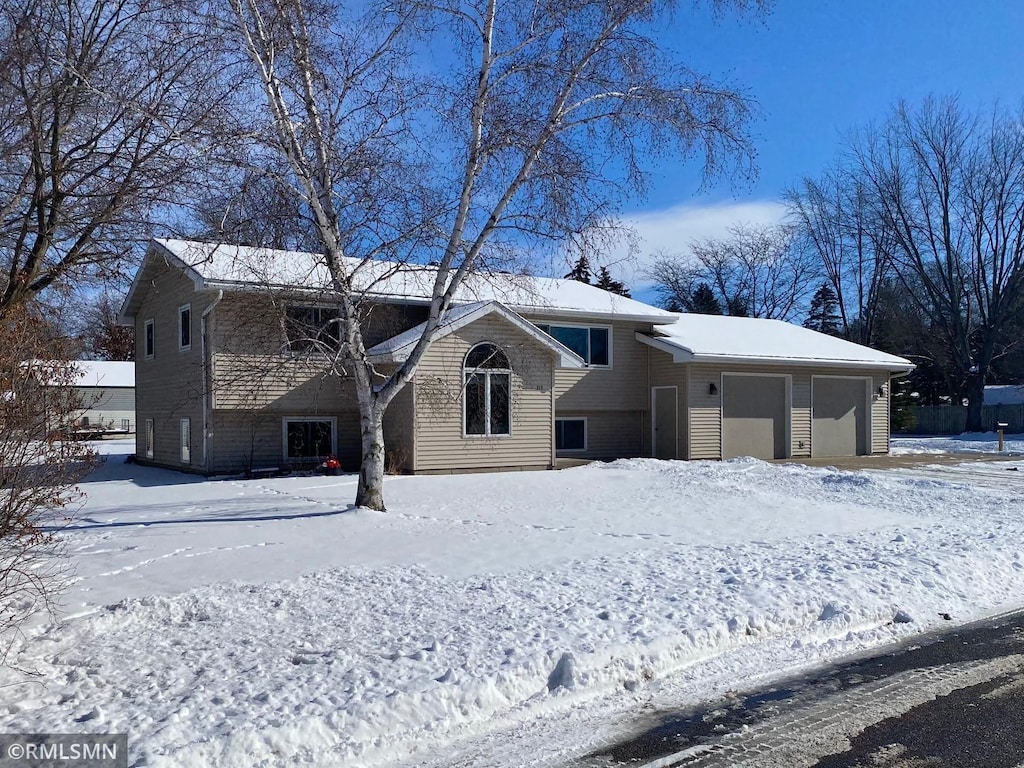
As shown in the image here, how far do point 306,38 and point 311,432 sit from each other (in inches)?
440

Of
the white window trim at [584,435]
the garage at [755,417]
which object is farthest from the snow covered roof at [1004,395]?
the white window trim at [584,435]

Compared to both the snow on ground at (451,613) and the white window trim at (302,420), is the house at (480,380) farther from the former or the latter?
the snow on ground at (451,613)

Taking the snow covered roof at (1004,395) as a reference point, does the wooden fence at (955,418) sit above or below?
below

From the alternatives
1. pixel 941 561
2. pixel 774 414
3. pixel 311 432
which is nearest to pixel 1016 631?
pixel 941 561

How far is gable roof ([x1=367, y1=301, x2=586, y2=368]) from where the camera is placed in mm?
19245

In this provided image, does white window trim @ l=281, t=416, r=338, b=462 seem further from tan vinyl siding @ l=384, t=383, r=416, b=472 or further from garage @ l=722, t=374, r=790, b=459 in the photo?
garage @ l=722, t=374, r=790, b=459

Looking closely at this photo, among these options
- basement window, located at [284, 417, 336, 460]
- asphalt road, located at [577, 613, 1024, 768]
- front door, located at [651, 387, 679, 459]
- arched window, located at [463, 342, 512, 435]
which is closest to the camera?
asphalt road, located at [577, 613, 1024, 768]

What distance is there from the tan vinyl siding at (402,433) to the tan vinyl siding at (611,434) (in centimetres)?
595

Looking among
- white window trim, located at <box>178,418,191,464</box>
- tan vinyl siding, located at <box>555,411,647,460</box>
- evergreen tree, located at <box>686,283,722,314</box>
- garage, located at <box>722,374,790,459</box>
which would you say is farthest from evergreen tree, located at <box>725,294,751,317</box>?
white window trim, located at <box>178,418,191,464</box>

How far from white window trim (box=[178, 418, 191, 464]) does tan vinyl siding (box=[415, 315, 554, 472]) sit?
590cm

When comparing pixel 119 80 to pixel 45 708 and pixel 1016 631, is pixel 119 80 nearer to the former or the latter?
pixel 45 708

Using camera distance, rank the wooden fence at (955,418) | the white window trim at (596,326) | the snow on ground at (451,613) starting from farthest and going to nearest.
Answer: the wooden fence at (955,418), the white window trim at (596,326), the snow on ground at (451,613)

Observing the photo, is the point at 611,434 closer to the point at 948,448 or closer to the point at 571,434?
the point at 571,434

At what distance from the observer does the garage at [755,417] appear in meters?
25.2
